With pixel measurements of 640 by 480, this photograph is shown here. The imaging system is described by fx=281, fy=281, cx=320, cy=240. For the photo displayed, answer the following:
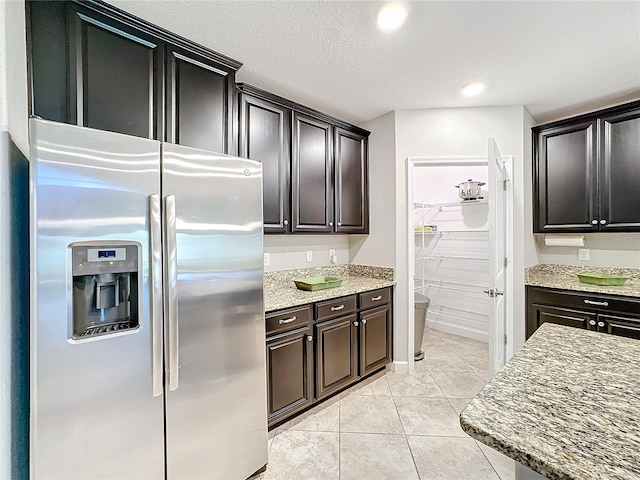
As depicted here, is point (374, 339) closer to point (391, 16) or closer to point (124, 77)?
point (391, 16)

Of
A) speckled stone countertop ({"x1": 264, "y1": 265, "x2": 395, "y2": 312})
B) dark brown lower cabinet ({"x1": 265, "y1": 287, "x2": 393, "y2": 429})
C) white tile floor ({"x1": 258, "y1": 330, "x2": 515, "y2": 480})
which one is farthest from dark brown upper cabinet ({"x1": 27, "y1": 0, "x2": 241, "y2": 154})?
white tile floor ({"x1": 258, "y1": 330, "x2": 515, "y2": 480})

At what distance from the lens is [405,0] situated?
4.79 ft

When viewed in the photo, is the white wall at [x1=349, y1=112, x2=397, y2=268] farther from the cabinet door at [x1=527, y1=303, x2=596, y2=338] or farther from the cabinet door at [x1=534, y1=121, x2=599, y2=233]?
the cabinet door at [x1=534, y1=121, x2=599, y2=233]

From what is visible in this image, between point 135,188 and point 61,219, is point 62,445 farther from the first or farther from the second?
point 135,188

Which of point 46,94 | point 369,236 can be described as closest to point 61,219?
point 46,94

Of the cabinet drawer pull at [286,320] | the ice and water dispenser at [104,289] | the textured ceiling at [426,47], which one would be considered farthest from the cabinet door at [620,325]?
the ice and water dispenser at [104,289]

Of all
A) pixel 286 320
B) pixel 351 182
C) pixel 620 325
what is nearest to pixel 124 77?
pixel 286 320

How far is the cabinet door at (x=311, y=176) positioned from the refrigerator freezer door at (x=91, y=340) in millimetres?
1349

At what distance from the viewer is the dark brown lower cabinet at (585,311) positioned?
2.20 metres

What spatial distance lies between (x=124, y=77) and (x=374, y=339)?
2656 mm

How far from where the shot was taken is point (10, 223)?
970mm

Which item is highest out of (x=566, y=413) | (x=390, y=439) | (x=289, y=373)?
(x=566, y=413)

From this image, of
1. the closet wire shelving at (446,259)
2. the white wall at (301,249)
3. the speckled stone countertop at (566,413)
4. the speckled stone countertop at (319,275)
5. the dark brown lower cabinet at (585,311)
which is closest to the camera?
the speckled stone countertop at (566,413)

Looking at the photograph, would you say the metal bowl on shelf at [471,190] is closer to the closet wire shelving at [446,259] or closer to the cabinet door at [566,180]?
the closet wire shelving at [446,259]
